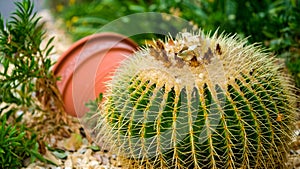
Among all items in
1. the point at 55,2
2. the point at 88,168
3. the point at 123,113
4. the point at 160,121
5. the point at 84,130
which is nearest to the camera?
the point at 160,121

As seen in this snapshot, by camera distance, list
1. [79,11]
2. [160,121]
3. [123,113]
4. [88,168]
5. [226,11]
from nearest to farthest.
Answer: [160,121], [123,113], [88,168], [226,11], [79,11]

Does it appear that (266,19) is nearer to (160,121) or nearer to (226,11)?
(226,11)

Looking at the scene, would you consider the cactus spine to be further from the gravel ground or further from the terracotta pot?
the terracotta pot

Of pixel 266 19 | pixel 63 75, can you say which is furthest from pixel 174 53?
pixel 266 19

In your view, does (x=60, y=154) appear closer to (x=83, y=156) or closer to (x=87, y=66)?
(x=83, y=156)

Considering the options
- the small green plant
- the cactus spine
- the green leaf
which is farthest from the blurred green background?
the small green plant

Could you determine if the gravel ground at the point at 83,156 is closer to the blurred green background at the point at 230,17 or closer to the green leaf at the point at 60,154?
the green leaf at the point at 60,154
